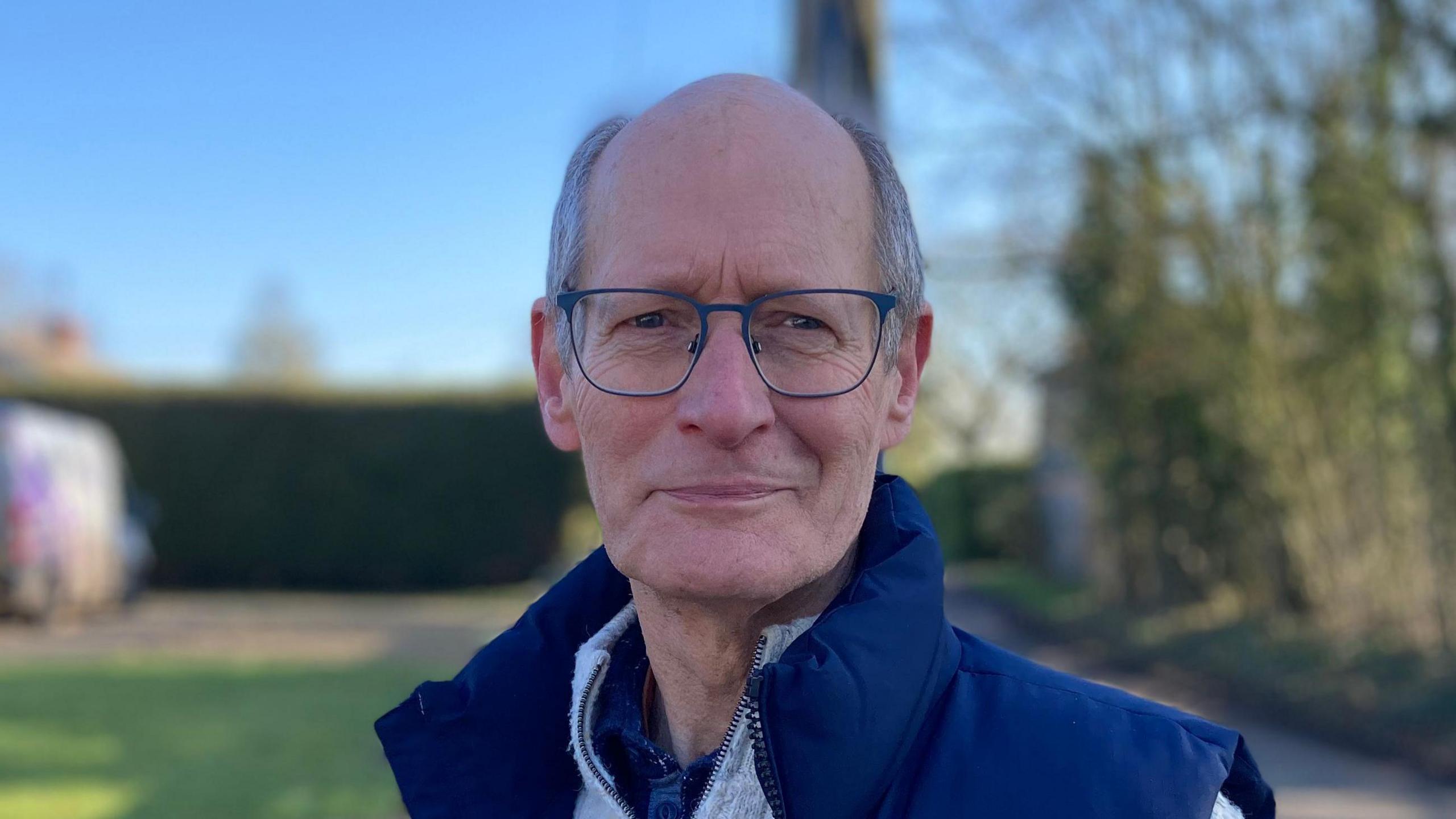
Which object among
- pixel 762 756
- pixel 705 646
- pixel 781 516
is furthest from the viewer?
pixel 705 646

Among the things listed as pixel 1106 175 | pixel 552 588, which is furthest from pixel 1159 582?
pixel 552 588

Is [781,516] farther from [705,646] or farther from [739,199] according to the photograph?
[739,199]

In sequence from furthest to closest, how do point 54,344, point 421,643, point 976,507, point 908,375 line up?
point 54,344 → point 976,507 → point 421,643 → point 908,375

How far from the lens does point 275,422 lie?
72.1 ft

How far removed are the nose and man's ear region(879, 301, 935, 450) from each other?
0.82 feet

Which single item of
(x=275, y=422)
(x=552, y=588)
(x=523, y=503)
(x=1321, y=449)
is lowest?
(x=523, y=503)

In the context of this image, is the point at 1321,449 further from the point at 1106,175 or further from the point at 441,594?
the point at 441,594

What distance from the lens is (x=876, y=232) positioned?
1641mm

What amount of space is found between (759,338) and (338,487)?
21.3 m

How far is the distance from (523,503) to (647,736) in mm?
20172

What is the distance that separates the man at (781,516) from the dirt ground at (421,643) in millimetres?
5220

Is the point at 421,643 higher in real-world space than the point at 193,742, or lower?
lower

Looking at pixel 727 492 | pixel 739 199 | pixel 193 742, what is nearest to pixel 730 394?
pixel 727 492

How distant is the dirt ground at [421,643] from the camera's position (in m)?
6.77
